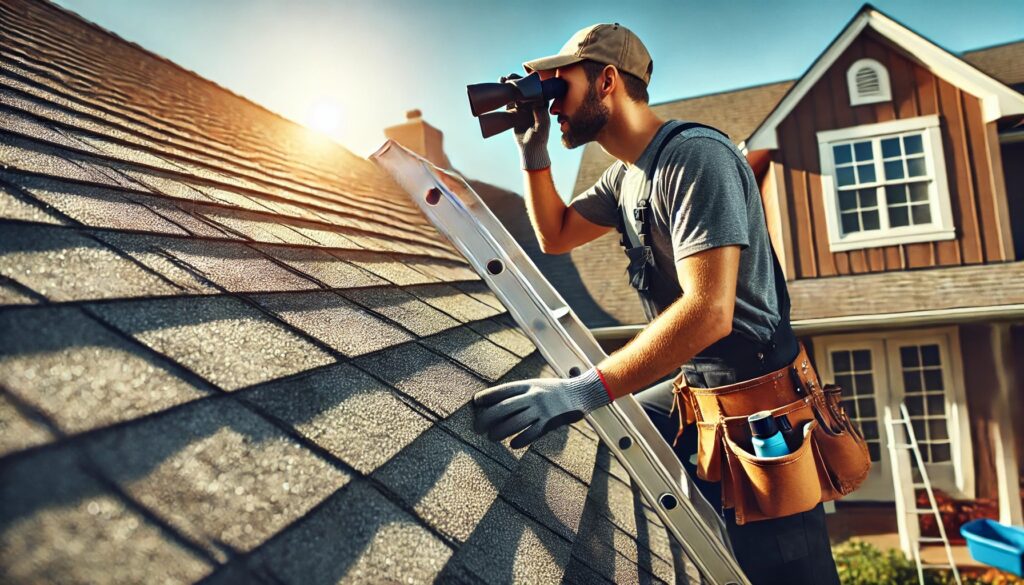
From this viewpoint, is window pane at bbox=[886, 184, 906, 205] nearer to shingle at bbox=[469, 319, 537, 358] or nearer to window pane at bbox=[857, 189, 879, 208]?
window pane at bbox=[857, 189, 879, 208]

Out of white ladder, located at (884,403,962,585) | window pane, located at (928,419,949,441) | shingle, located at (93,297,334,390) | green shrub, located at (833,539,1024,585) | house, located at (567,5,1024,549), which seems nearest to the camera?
shingle, located at (93,297,334,390)

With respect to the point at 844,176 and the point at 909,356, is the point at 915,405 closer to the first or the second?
the point at 909,356

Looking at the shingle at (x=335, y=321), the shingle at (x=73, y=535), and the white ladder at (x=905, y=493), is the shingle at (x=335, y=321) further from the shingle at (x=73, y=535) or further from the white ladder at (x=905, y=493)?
the white ladder at (x=905, y=493)

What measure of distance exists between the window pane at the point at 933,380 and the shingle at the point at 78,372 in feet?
31.5

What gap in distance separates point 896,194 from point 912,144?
2.57 feet

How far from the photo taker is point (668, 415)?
254cm

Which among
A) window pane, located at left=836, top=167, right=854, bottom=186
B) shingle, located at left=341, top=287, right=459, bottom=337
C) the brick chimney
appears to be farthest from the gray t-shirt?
the brick chimney

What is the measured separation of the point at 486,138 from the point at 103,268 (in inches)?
51.8

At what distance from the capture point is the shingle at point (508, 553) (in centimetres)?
109

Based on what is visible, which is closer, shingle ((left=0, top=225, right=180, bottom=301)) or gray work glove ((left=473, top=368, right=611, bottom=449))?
shingle ((left=0, top=225, right=180, bottom=301))

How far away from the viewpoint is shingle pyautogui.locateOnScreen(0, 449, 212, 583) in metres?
0.59

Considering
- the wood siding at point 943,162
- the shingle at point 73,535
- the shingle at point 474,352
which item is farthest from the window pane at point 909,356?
the shingle at point 73,535

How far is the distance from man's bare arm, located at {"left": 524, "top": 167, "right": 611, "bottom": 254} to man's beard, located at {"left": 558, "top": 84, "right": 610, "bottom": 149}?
34 centimetres

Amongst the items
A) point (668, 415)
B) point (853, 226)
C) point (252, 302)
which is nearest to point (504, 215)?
point (853, 226)
